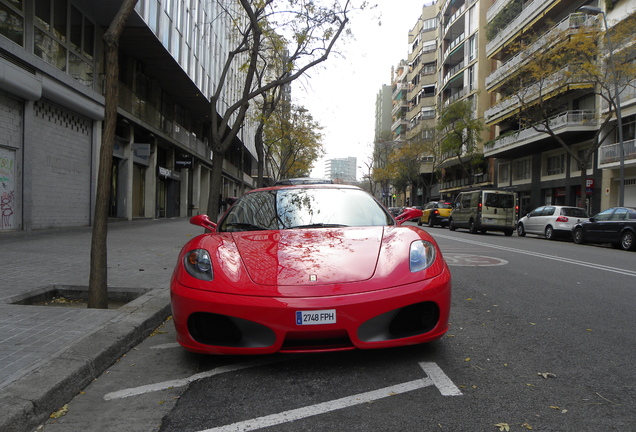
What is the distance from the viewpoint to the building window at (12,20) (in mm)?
10805

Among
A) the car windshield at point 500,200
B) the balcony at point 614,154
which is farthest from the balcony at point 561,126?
the car windshield at point 500,200

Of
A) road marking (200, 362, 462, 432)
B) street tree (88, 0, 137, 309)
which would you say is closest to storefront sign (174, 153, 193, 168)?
street tree (88, 0, 137, 309)

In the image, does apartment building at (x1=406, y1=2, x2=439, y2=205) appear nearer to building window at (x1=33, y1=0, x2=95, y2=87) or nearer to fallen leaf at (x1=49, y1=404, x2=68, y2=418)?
building window at (x1=33, y1=0, x2=95, y2=87)

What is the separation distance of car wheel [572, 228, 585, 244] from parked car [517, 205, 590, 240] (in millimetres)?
750

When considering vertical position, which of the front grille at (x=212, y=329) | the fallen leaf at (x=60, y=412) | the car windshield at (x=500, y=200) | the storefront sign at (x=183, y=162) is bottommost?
the fallen leaf at (x=60, y=412)

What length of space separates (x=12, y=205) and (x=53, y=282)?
25.1 ft

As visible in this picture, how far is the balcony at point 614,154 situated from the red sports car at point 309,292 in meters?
23.7

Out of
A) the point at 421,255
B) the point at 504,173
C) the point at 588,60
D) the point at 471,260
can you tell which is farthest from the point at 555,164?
the point at 421,255

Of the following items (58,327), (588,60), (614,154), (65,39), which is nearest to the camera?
(58,327)

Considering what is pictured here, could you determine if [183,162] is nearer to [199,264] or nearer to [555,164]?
[555,164]

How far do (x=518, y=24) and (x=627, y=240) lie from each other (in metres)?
22.3

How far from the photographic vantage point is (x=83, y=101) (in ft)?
46.6

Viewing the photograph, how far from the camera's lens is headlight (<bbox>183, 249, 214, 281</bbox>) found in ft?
10.3

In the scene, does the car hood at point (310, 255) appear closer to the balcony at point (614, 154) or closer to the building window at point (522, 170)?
the balcony at point (614, 154)
